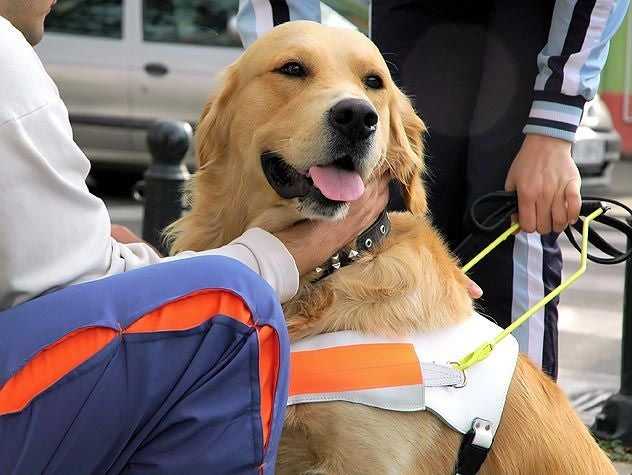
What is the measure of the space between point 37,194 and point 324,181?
0.70 metres

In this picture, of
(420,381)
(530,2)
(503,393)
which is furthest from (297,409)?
(530,2)

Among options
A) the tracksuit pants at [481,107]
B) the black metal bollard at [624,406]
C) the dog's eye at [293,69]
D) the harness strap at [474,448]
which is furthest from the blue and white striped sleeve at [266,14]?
the black metal bollard at [624,406]

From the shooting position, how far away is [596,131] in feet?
32.0

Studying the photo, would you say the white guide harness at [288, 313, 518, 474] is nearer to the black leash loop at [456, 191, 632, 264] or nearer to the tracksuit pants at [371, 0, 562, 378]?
the black leash loop at [456, 191, 632, 264]

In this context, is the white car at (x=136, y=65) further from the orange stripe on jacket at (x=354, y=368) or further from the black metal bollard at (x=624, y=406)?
the orange stripe on jacket at (x=354, y=368)

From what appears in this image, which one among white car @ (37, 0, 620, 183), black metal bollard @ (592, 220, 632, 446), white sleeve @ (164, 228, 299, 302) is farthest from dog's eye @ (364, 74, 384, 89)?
white car @ (37, 0, 620, 183)

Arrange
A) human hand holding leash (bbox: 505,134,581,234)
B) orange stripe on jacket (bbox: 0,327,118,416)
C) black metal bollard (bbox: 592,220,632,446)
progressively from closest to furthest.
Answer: orange stripe on jacket (bbox: 0,327,118,416)
human hand holding leash (bbox: 505,134,581,234)
black metal bollard (bbox: 592,220,632,446)

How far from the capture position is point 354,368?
7.41ft

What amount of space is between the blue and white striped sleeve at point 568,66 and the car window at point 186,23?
6774 mm

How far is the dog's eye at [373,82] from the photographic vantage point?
258 centimetres

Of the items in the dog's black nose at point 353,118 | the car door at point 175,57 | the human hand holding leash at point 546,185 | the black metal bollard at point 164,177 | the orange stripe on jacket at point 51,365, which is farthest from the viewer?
the car door at point 175,57

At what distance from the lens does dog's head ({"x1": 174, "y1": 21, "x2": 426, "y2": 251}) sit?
2379 millimetres

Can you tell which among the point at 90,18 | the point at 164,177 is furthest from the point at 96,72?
the point at 164,177

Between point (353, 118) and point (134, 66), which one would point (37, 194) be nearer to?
point (353, 118)
